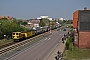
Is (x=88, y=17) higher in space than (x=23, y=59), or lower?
higher

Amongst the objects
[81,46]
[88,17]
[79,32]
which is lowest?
[81,46]

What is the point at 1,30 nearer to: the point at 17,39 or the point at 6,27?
the point at 6,27

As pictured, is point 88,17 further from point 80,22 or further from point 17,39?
point 17,39

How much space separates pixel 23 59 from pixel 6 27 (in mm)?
35655

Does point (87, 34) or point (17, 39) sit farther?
point (17, 39)

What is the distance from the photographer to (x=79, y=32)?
3859 cm

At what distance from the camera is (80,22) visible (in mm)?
41531

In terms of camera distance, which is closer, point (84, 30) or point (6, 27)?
point (84, 30)

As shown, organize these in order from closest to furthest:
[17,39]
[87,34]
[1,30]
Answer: [87,34] < [17,39] < [1,30]

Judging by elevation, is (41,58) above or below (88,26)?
below

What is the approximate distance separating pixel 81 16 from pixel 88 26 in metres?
3.59

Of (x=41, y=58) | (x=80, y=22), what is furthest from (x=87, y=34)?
(x=41, y=58)

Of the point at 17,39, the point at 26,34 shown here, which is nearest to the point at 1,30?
the point at 26,34

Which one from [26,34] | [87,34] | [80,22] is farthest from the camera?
[26,34]
